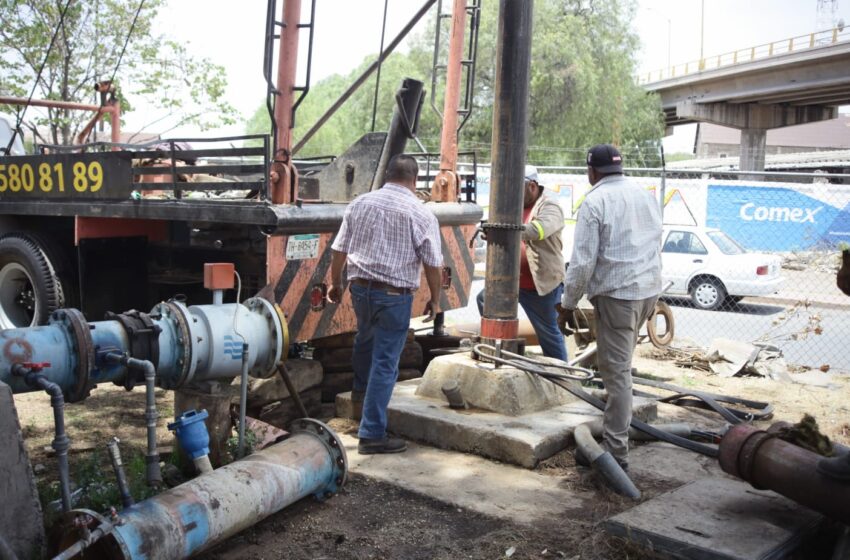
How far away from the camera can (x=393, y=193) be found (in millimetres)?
4840

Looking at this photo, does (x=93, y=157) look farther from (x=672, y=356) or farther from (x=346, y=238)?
(x=672, y=356)

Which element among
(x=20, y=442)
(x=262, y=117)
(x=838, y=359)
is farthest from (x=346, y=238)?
(x=262, y=117)

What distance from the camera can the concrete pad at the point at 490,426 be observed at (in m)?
4.78

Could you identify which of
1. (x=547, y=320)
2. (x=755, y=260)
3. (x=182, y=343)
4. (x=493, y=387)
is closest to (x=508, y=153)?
(x=493, y=387)

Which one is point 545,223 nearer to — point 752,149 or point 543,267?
point 543,267

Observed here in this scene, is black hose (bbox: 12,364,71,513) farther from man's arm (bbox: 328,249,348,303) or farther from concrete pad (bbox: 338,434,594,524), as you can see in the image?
man's arm (bbox: 328,249,348,303)

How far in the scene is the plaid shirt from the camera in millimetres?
4758

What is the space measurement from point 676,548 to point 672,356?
555cm

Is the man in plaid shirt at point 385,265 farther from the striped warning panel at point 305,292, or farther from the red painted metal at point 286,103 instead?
the red painted metal at point 286,103

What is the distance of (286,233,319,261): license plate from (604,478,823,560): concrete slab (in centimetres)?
255

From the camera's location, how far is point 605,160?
4.66m

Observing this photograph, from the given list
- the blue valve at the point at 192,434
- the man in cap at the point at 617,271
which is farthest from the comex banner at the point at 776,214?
the blue valve at the point at 192,434

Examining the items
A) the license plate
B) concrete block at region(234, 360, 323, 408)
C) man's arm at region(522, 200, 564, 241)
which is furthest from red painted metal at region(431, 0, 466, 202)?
concrete block at region(234, 360, 323, 408)

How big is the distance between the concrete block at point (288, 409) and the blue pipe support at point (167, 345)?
2.50 feet
